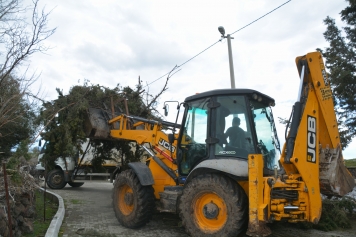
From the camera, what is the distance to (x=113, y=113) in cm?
1048

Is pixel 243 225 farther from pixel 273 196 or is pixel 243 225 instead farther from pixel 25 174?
pixel 25 174

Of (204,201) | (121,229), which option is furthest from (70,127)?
(204,201)

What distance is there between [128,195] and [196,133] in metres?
2.09

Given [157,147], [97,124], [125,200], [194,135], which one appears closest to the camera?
[194,135]

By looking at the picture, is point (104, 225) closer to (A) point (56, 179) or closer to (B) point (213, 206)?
(B) point (213, 206)

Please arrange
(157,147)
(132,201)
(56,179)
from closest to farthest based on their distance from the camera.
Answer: (132,201) → (157,147) → (56,179)

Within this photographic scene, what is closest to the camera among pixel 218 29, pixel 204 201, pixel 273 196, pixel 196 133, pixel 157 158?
pixel 273 196

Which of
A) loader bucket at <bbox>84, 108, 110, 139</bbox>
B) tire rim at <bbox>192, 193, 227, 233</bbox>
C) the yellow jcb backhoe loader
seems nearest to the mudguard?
the yellow jcb backhoe loader

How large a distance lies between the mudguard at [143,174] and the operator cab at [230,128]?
837mm

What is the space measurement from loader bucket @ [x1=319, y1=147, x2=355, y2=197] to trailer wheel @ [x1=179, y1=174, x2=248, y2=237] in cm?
136

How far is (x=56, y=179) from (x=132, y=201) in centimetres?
881

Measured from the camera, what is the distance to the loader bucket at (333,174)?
5633 mm

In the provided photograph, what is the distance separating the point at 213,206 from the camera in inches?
227

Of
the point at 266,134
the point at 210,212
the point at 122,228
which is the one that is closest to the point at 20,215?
the point at 122,228
